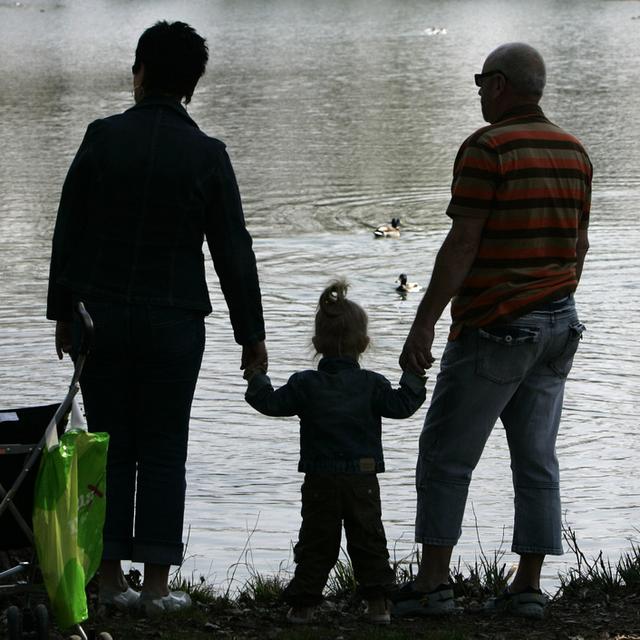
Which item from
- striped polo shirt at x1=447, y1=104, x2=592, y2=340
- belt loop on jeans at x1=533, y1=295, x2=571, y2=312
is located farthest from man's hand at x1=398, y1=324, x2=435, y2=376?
belt loop on jeans at x1=533, y1=295, x2=571, y2=312

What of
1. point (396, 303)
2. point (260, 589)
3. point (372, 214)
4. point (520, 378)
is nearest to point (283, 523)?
point (260, 589)

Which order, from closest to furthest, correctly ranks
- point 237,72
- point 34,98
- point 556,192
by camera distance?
point 556,192, point 34,98, point 237,72

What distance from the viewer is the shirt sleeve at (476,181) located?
4422mm

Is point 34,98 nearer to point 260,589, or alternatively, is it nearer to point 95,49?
point 95,49

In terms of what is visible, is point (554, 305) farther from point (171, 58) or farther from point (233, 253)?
point (171, 58)

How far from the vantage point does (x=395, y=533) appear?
676cm

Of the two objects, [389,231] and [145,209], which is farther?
[389,231]

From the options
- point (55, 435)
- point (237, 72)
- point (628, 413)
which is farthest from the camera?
point (237, 72)

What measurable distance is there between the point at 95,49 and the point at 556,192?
44.3 metres

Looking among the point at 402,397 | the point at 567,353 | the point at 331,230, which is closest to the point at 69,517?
the point at 402,397

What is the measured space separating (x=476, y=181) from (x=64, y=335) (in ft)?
4.75

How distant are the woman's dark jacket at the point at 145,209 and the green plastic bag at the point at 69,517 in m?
0.58

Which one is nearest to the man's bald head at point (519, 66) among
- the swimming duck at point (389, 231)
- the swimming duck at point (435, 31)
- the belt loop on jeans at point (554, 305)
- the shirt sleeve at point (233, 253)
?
the belt loop on jeans at point (554, 305)

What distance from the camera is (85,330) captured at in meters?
4.15
